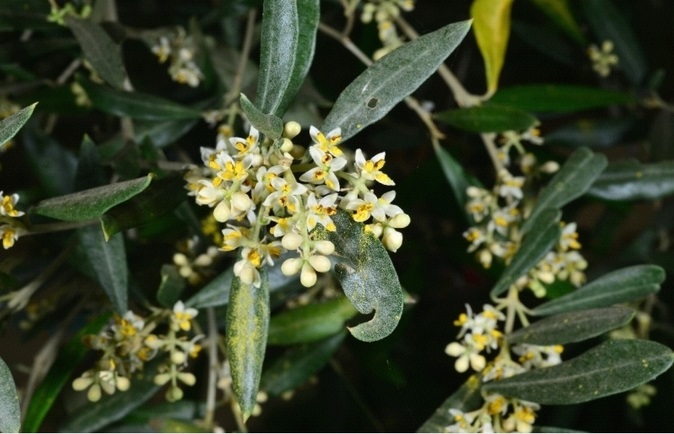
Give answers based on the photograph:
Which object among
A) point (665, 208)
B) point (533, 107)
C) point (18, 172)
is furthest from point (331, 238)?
point (18, 172)

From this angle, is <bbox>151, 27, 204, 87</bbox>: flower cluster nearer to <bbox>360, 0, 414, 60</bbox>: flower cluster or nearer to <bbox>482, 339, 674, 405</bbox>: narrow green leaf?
<bbox>360, 0, 414, 60</bbox>: flower cluster

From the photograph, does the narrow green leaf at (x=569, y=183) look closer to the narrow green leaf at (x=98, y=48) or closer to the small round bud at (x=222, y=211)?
the small round bud at (x=222, y=211)

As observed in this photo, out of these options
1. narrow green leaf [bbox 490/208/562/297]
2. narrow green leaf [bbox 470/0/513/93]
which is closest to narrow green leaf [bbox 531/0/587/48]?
narrow green leaf [bbox 470/0/513/93]

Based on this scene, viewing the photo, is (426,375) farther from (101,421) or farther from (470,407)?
(101,421)

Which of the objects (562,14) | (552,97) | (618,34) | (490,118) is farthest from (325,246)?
(618,34)

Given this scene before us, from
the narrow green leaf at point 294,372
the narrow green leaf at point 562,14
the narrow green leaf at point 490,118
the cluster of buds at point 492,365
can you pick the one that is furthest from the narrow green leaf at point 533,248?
the narrow green leaf at point 562,14
